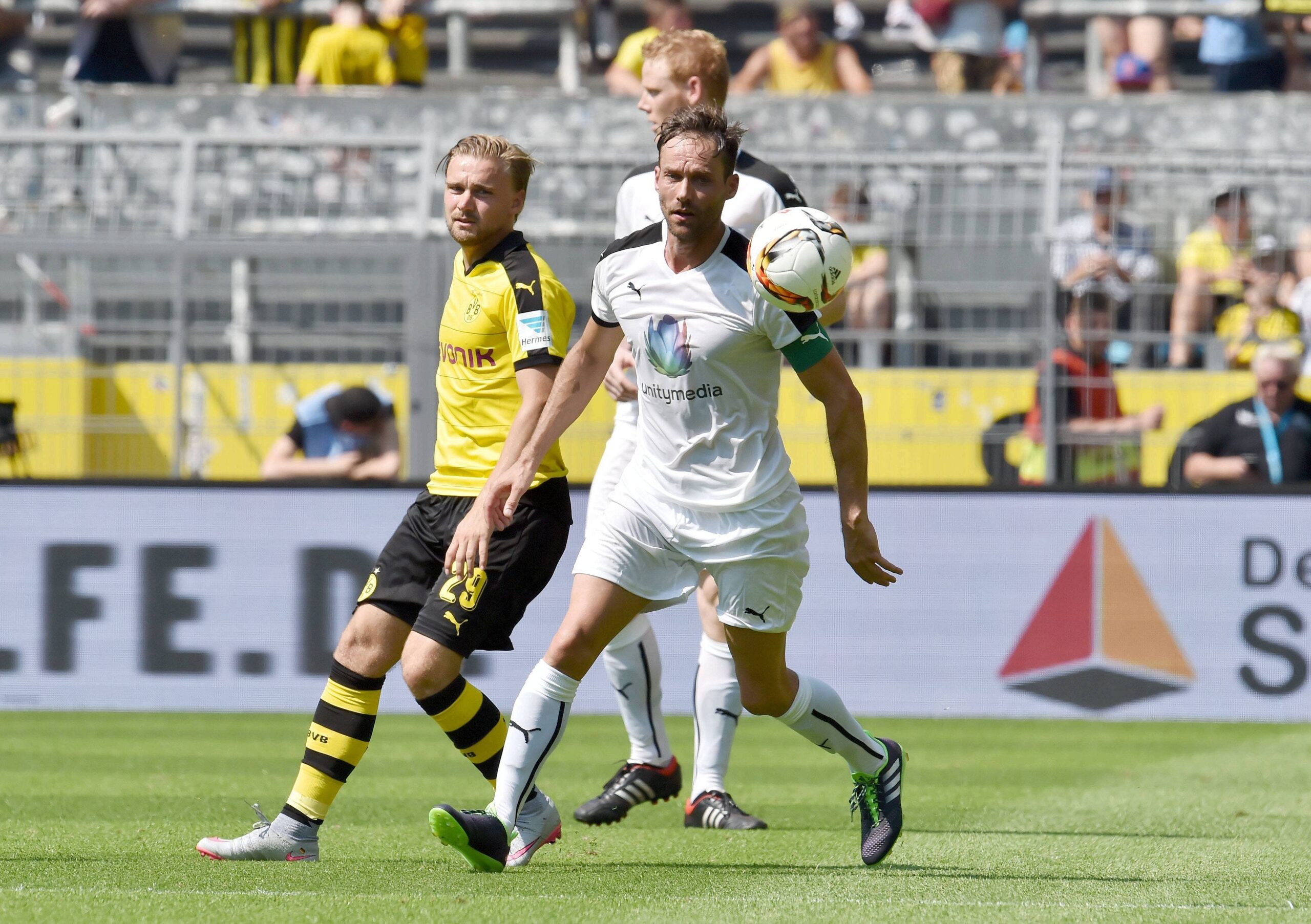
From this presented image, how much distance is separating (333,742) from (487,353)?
132cm

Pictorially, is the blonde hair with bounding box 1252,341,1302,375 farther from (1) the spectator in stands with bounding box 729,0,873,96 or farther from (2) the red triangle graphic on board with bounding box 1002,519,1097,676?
(1) the spectator in stands with bounding box 729,0,873,96

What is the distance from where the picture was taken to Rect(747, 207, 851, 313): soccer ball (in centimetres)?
477

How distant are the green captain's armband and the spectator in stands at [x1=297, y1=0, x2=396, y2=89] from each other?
10851mm

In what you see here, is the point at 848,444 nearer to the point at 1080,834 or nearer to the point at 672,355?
the point at 672,355

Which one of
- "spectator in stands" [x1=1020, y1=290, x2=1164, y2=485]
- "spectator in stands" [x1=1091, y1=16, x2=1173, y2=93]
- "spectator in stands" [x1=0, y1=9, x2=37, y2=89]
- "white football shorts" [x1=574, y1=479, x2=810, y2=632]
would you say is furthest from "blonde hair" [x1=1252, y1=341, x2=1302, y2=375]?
"spectator in stands" [x1=0, y1=9, x2=37, y2=89]

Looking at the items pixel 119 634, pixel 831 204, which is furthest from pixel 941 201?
pixel 119 634

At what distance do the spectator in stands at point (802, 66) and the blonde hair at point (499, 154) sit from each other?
946cm

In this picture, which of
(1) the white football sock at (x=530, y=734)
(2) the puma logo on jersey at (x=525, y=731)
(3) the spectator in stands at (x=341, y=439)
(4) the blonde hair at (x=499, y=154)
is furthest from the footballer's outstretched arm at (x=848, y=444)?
(3) the spectator in stands at (x=341, y=439)

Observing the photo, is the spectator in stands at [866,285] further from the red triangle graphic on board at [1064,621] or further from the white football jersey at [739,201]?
the white football jersey at [739,201]

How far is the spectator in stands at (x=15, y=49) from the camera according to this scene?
52.8 ft

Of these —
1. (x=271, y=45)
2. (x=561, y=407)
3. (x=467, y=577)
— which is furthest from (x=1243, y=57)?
(x=467, y=577)

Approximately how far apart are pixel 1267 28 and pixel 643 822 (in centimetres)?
1121

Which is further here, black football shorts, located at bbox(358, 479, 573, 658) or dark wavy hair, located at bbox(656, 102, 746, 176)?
black football shorts, located at bbox(358, 479, 573, 658)

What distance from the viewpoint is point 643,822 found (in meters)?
6.68
